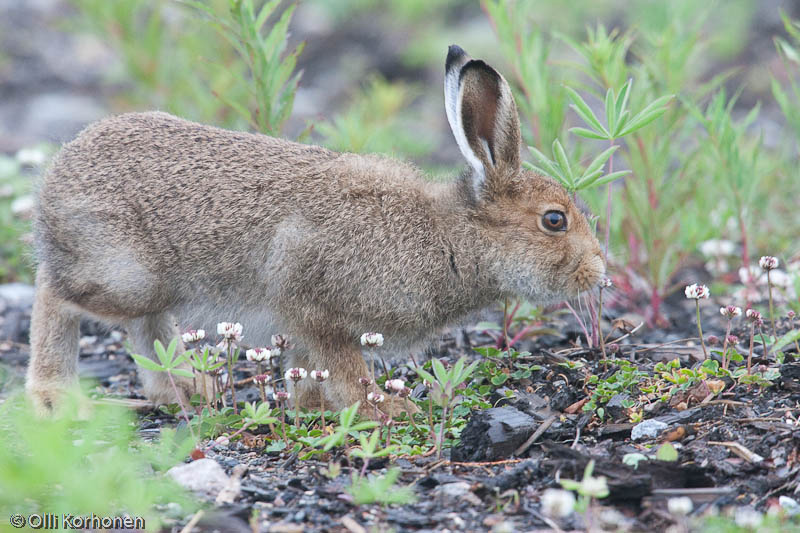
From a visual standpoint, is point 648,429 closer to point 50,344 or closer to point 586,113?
point 586,113

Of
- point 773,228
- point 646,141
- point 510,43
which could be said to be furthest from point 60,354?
point 773,228

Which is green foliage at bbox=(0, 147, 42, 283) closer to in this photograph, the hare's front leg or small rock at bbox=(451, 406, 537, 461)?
the hare's front leg

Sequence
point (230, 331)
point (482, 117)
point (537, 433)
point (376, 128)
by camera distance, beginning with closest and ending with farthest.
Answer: point (537, 433) → point (230, 331) → point (482, 117) → point (376, 128)

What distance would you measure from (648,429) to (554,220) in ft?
5.10

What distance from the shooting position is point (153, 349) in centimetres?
636

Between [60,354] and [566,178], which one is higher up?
[566,178]

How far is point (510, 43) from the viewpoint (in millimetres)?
7000

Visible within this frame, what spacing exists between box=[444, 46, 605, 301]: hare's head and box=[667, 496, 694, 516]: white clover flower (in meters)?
2.08

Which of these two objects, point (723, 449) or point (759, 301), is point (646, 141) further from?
point (723, 449)

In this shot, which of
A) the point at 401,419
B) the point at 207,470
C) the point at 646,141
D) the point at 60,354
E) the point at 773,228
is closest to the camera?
the point at 207,470

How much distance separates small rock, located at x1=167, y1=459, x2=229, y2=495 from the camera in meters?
4.33

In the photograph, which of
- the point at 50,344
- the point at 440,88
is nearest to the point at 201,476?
the point at 50,344

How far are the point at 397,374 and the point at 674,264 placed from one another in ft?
8.01

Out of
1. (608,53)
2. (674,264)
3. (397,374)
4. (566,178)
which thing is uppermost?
(608,53)
